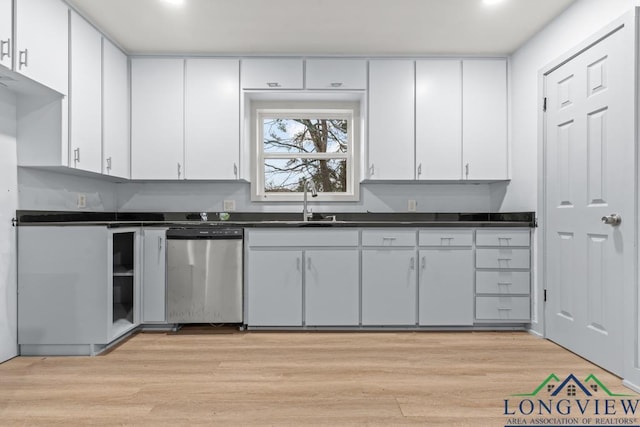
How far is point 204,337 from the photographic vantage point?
3113mm

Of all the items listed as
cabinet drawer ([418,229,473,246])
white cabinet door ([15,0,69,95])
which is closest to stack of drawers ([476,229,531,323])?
cabinet drawer ([418,229,473,246])

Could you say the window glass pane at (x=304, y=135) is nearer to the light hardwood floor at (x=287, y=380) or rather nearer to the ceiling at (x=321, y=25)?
the ceiling at (x=321, y=25)

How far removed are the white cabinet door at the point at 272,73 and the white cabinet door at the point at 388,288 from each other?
5.30 ft

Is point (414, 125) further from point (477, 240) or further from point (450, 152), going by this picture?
point (477, 240)

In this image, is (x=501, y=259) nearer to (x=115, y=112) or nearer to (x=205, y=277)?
(x=205, y=277)

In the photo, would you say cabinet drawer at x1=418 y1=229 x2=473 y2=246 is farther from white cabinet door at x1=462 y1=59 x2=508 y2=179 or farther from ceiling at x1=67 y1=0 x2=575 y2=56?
ceiling at x1=67 y1=0 x2=575 y2=56

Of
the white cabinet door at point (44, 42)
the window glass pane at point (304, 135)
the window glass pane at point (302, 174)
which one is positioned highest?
the white cabinet door at point (44, 42)

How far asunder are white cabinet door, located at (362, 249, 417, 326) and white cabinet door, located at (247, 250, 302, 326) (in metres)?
0.53

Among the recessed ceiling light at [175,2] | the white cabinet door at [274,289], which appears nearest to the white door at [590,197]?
the white cabinet door at [274,289]

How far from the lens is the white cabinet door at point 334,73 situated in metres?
3.57

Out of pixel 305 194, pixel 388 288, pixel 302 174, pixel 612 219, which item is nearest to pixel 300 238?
pixel 305 194

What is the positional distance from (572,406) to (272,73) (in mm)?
3127

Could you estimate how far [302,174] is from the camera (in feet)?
13.1

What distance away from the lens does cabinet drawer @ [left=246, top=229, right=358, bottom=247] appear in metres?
3.23
